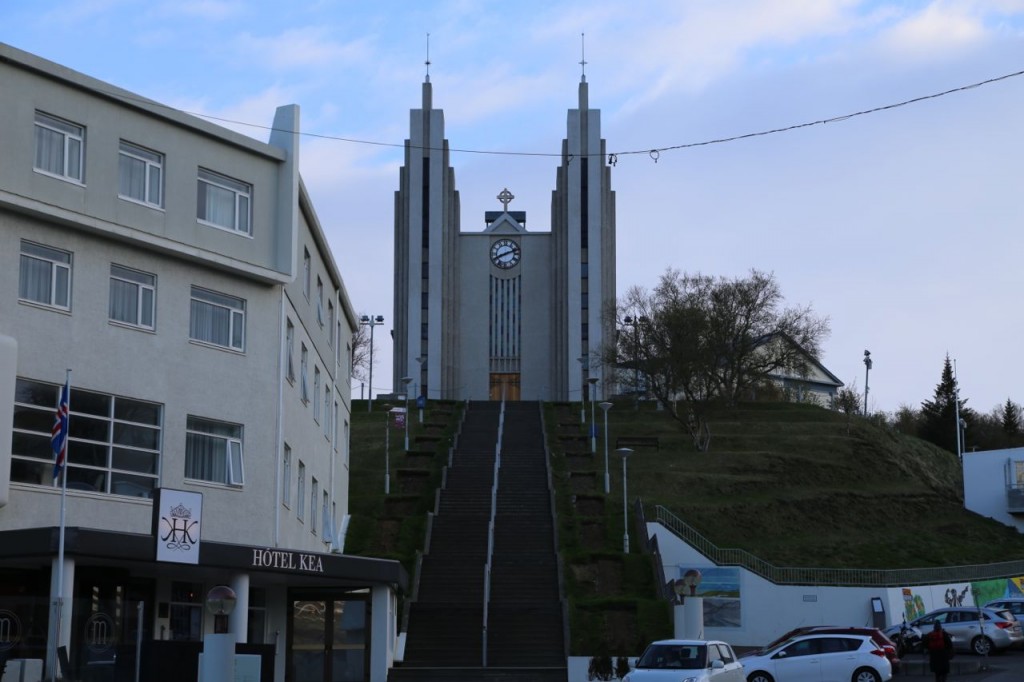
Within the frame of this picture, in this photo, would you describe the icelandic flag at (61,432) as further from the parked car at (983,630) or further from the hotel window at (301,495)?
the parked car at (983,630)

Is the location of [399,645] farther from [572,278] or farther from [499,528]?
[572,278]

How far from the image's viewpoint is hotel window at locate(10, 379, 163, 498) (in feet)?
91.1

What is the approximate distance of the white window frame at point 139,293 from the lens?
29.9 meters

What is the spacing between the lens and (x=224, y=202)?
32.5 meters

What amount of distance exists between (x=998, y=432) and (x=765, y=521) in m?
55.0

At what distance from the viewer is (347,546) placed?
170ft

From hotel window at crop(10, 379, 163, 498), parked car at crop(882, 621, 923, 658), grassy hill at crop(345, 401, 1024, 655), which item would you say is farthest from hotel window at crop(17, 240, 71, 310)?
parked car at crop(882, 621, 923, 658)

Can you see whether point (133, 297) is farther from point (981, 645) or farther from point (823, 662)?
point (981, 645)

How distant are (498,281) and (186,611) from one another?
76833 mm

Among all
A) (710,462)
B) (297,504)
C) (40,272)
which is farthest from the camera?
(710,462)

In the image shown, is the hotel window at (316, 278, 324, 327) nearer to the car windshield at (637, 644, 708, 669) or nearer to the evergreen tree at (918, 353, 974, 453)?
the car windshield at (637, 644, 708, 669)

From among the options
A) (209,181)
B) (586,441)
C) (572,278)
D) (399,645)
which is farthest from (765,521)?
(572,278)

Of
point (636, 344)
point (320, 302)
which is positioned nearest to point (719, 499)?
point (636, 344)

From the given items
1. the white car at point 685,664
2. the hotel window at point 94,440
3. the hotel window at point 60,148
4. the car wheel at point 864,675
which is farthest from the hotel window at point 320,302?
the car wheel at point 864,675
